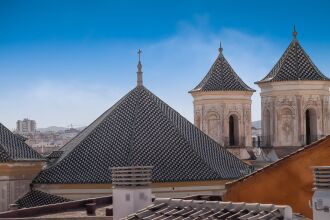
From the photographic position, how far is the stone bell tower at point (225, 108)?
1339 inches

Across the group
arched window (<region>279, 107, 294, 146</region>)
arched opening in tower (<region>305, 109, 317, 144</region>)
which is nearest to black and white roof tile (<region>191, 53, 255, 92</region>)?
arched window (<region>279, 107, 294, 146</region>)

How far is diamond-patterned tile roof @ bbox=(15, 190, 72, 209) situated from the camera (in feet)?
72.3

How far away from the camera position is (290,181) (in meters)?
14.6

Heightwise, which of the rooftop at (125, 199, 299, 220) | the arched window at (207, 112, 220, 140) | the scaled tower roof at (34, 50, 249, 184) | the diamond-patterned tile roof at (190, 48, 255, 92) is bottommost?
the rooftop at (125, 199, 299, 220)

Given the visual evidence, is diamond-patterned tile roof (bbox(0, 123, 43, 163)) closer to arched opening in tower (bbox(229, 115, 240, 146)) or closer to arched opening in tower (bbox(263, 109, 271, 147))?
arched opening in tower (bbox(263, 109, 271, 147))

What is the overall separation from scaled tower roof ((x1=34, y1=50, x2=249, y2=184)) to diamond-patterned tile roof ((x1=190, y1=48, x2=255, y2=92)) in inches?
323

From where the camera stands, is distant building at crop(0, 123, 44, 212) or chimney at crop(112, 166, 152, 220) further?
distant building at crop(0, 123, 44, 212)

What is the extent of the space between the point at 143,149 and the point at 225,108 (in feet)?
36.6

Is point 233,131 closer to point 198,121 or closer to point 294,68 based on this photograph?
point 198,121

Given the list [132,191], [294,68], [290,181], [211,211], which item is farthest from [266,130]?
[211,211]

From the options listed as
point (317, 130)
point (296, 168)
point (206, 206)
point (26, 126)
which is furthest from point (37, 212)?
point (26, 126)

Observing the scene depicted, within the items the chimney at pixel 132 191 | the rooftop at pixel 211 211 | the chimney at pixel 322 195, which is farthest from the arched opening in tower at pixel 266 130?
the chimney at pixel 322 195

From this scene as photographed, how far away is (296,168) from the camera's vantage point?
14.5m

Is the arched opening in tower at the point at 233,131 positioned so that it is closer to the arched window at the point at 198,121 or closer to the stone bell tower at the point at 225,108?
the stone bell tower at the point at 225,108
